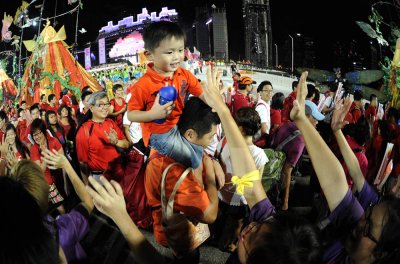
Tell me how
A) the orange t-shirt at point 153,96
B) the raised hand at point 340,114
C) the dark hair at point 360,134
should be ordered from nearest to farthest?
the raised hand at point 340,114, the orange t-shirt at point 153,96, the dark hair at point 360,134

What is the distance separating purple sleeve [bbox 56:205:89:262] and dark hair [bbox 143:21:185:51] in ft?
4.39

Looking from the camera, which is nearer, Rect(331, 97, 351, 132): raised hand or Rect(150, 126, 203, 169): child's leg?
Rect(331, 97, 351, 132): raised hand

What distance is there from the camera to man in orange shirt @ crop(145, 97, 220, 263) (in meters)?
2.49

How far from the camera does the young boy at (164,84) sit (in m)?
2.68

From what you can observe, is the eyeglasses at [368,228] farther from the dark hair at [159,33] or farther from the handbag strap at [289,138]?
the handbag strap at [289,138]

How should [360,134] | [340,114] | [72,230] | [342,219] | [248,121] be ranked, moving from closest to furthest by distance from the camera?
[342,219] → [72,230] → [340,114] → [248,121] → [360,134]

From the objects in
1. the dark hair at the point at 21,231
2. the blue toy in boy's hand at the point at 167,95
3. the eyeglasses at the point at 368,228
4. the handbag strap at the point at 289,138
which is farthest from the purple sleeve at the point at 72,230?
the handbag strap at the point at 289,138

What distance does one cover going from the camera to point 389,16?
11.6 m

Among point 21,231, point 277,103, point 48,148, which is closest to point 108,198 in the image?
point 21,231

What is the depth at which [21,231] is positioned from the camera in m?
1.30

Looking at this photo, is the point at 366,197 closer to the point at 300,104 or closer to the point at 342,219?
A: the point at 342,219

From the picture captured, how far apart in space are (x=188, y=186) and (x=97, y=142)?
101 inches

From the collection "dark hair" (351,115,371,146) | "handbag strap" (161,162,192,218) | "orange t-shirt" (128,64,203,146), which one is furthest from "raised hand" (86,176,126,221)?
"dark hair" (351,115,371,146)

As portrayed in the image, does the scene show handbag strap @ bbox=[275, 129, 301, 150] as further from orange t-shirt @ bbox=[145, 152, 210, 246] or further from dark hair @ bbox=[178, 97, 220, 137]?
orange t-shirt @ bbox=[145, 152, 210, 246]
